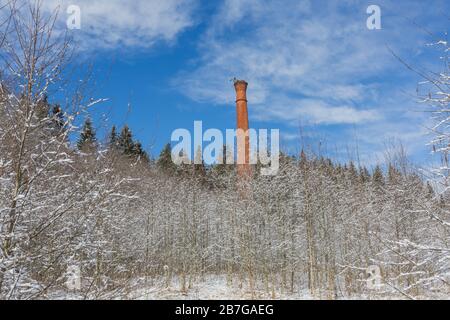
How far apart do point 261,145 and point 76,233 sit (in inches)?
479

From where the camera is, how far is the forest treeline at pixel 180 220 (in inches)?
140

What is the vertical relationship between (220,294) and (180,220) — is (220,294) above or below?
below

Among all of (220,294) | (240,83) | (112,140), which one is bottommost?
(220,294)

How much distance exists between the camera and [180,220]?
58.9 feet

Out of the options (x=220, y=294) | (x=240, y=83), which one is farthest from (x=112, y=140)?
(x=240, y=83)

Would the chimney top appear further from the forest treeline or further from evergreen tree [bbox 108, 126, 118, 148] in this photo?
evergreen tree [bbox 108, 126, 118, 148]

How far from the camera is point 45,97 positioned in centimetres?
386

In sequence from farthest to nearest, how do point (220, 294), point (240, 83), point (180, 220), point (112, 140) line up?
point (240, 83) < point (180, 220) < point (220, 294) < point (112, 140)

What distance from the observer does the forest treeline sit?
3.57 meters

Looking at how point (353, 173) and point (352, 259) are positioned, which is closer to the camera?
point (352, 259)

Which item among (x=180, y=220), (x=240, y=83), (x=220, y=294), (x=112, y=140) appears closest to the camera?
(x=112, y=140)

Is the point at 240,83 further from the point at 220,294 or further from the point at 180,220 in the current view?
the point at 220,294
